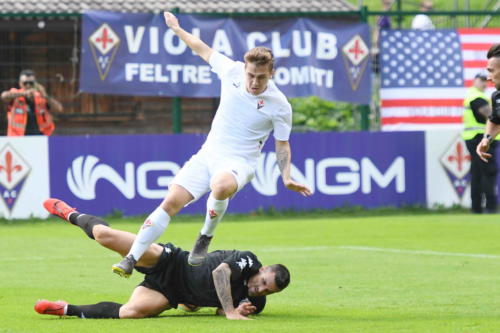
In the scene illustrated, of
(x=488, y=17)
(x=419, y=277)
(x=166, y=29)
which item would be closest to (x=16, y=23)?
(x=166, y=29)

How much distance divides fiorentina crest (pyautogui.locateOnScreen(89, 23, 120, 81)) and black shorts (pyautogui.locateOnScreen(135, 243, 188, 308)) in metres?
12.1

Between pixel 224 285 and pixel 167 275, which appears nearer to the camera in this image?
pixel 224 285

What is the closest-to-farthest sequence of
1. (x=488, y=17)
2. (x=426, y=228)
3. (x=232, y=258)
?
(x=232, y=258), (x=426, y=228), (x=488, y=17)

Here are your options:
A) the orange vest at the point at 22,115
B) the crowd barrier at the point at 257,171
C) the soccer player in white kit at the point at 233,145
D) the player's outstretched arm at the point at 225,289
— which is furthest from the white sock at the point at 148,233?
the orange vest at the point at 22,115

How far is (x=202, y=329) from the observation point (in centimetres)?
903

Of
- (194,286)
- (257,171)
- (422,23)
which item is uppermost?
(422,23)

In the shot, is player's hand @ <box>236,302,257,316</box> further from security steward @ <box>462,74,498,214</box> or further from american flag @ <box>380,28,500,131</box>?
american flag @ <box>380,28,500,131</box>

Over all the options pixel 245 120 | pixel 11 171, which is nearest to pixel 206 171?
pixel 245 120

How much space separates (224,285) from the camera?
9.62 metres

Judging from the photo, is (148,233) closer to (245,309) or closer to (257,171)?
(245,309)

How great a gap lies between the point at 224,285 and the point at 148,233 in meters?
0.92

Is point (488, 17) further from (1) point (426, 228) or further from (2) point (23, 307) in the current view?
(2) point (23, 307)

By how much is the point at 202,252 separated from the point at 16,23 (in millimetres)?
15964

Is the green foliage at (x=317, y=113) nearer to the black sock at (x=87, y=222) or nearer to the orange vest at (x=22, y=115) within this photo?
the orange vest at (x=22, y=115)
